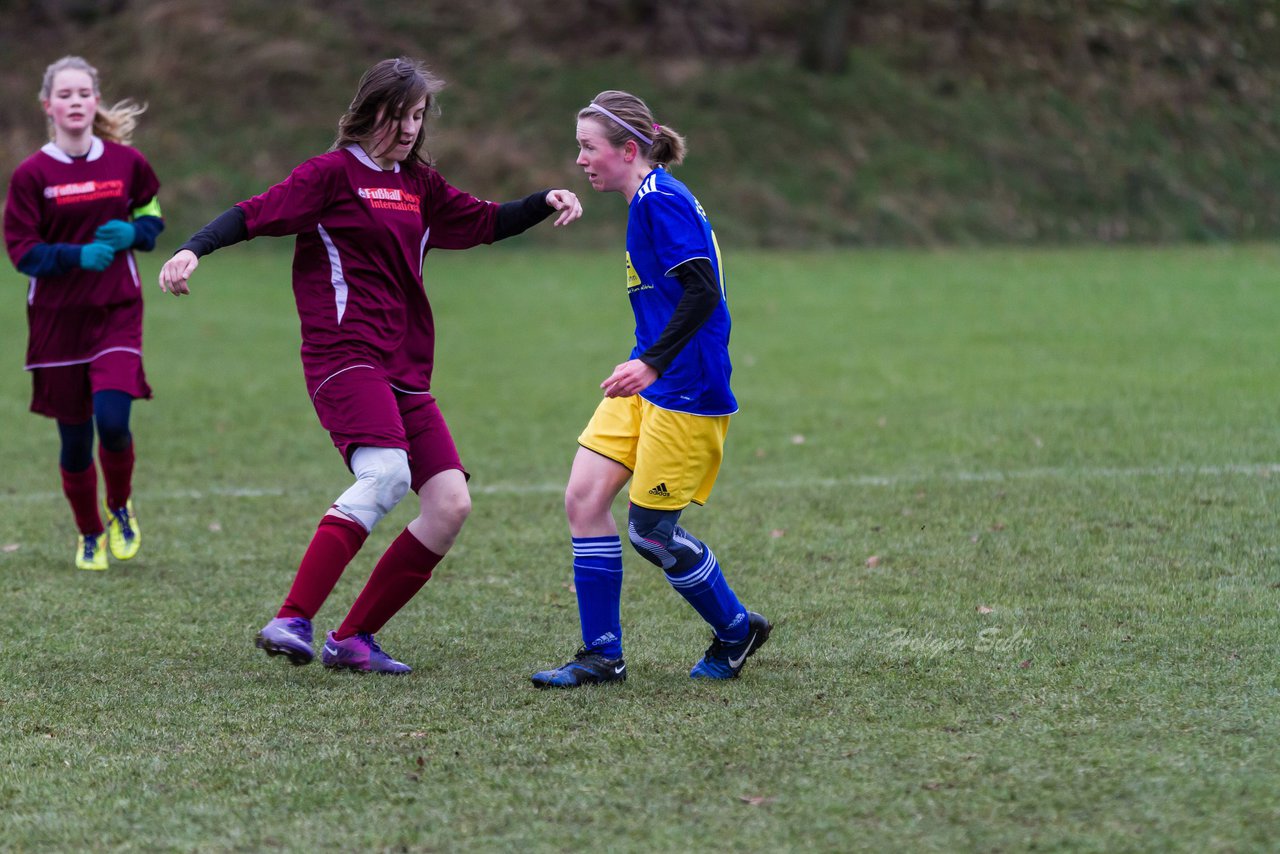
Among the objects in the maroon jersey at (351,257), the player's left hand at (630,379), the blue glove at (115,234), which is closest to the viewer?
the player's left hand at (630,379)

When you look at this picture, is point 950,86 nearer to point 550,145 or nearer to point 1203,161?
point 1203,161

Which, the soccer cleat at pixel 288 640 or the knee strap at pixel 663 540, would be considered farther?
the knee strap at pixel 663 540

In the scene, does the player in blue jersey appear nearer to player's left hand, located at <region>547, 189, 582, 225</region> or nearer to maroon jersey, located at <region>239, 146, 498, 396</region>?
player's left hand, located at <region>547, 189, 582, 225</region>

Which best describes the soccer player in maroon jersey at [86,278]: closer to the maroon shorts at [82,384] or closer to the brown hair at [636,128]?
the maroon shorts at [82,384]

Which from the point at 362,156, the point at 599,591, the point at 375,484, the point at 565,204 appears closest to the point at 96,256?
the point at 362,156

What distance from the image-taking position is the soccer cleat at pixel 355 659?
5.02 m

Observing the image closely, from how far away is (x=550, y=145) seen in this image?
2695 centimetres


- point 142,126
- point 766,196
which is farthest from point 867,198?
Answer: point 142,126

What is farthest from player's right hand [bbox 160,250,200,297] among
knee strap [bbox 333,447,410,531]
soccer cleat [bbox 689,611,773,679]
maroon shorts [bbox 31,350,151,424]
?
maroon shorts [bbox 31,350,151,424]

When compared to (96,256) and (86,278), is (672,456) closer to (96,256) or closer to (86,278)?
(96,256)

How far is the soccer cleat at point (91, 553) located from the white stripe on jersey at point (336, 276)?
8.15 feet

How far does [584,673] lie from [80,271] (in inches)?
136

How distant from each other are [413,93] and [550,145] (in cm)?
2235

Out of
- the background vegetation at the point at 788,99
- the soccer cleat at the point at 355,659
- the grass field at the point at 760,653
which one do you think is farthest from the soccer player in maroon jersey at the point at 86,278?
the background vegetation at the point at 788,99
